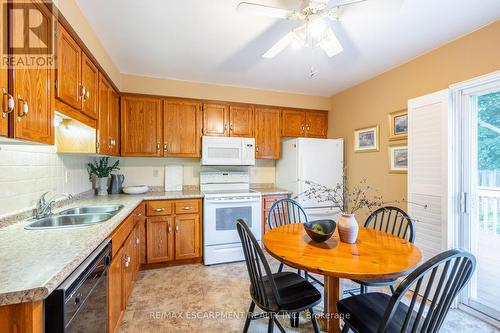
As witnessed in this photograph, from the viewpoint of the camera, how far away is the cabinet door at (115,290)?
5.00 ft

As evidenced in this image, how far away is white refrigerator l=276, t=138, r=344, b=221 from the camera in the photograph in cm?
331

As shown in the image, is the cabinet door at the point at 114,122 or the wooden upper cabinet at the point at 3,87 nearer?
the wooden upper cabinet at the point at 3,87

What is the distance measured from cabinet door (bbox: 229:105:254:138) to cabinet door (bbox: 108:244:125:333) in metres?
2.22

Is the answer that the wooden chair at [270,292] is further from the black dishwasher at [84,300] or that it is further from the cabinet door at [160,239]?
the cabinet door at [160,239]

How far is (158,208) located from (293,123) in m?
2.41

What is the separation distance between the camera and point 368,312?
1315mm

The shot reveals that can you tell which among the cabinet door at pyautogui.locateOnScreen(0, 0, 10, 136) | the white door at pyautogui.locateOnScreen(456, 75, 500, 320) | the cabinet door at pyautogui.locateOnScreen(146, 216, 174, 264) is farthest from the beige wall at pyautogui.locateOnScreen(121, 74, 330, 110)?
the cabinet door at pyautogui.locateOnScreen(0, 0, 10, 136)

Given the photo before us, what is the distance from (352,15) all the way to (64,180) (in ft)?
9.41

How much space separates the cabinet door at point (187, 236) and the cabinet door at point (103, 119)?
117 cm

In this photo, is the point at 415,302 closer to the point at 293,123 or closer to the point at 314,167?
the point at 314,167

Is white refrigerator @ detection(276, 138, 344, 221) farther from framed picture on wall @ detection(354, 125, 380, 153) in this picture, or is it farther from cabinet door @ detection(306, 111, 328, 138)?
cabinet door @ detection(306, 111, 328, 138)

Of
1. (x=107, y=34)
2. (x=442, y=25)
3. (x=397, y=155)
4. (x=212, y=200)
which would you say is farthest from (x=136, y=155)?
(x=442, y=25)

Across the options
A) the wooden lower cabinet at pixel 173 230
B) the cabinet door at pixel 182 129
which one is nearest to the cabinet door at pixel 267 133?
the cabinet door at pixel 182 129

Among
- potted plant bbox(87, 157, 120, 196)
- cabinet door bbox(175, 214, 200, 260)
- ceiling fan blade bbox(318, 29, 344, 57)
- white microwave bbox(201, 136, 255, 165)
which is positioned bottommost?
cabinet door bbox(175, 214, 200, 260)
